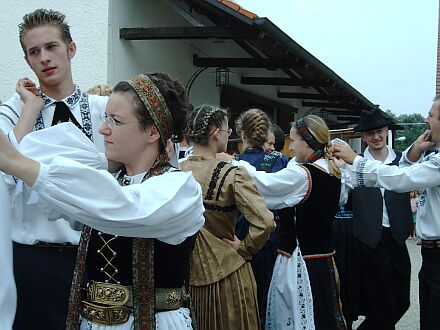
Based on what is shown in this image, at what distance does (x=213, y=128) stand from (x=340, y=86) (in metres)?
7.01

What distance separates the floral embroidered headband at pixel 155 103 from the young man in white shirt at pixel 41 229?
0.47 m

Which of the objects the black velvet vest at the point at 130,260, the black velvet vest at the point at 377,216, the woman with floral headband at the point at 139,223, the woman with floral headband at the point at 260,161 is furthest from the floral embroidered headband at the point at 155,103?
the black velvet vest at the point at 377,216

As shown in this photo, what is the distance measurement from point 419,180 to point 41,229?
246 cm

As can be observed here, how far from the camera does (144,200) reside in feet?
4.77

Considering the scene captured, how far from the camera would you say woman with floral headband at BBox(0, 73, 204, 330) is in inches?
58.7

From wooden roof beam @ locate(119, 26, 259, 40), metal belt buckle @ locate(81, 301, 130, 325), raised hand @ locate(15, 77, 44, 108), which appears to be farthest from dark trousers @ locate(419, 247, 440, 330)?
wooden roof beam @ locate(119, 26, 259, 40)

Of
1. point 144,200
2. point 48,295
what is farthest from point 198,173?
point 144,200

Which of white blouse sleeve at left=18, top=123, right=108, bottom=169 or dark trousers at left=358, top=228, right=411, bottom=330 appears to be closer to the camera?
white blouse sleeve at left=18, top=123, right=108, bottom=169

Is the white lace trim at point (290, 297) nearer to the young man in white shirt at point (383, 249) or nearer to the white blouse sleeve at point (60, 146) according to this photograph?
the young man in white shirt at point (383, 249)

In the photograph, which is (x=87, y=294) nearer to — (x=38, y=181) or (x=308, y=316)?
(x=38, y=181)

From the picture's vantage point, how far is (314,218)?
3.56 meters

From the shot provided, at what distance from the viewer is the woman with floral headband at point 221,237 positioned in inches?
111

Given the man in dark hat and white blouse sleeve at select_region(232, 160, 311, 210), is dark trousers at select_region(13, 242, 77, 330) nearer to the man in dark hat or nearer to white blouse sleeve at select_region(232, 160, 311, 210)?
white blouse sleeve at select_region(232, 160, 311, 210)

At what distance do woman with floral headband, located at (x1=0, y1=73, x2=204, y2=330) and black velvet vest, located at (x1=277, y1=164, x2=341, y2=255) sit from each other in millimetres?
1844
